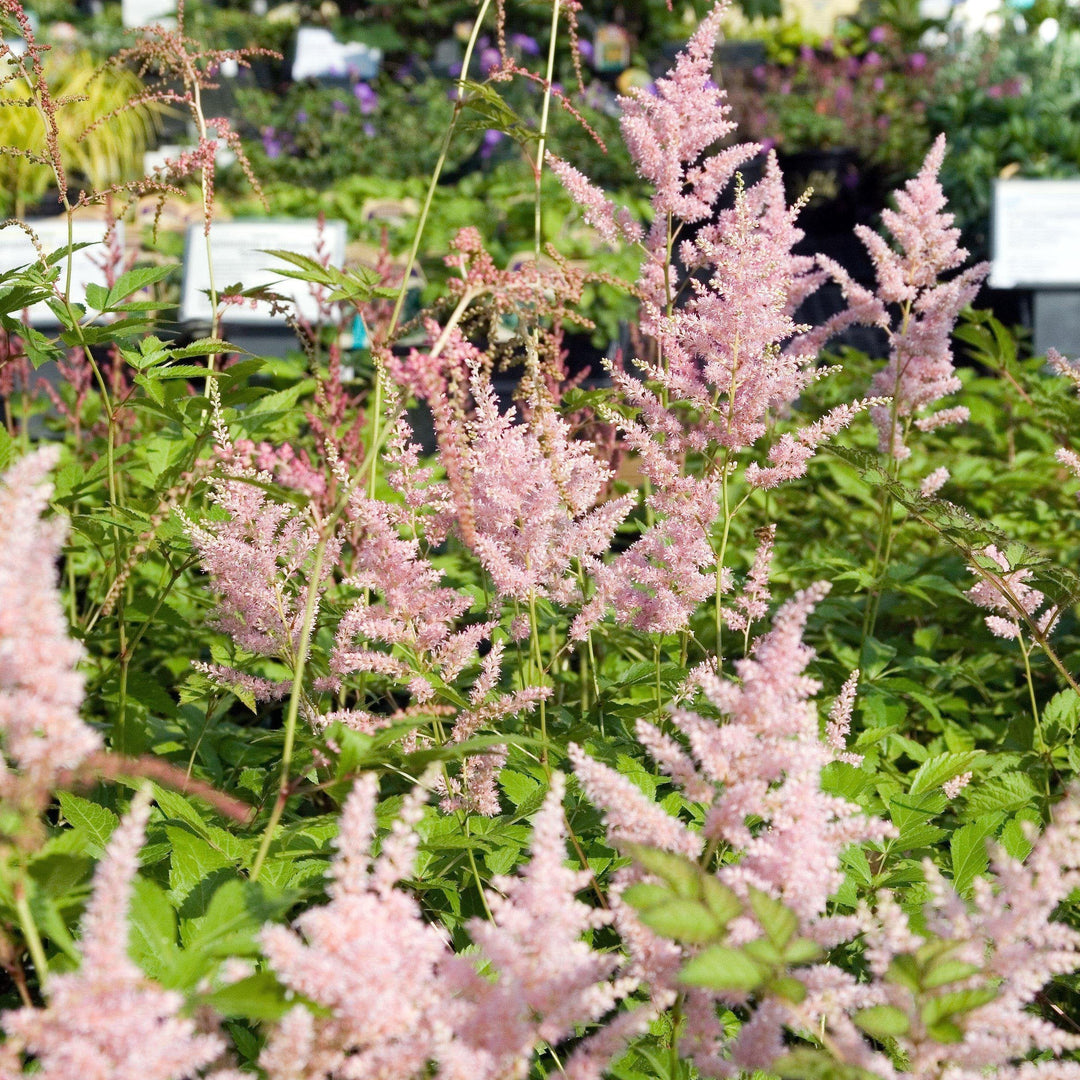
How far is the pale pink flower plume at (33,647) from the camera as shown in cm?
79

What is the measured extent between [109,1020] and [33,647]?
0.24 metres

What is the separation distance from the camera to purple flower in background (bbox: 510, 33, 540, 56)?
28.3 feet

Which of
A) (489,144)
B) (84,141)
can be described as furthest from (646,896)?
(489,144)

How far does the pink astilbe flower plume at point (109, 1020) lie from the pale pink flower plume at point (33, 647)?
0.08 metres

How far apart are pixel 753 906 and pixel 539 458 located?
0.78 meters

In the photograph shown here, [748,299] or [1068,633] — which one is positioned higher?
[748,299]

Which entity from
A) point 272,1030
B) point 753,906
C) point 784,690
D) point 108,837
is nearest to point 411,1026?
point 272,1030

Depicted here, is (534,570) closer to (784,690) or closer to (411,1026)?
(784,690)

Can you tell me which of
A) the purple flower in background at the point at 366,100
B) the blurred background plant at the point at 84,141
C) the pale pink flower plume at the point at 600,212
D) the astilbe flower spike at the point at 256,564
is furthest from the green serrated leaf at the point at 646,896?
the purple flower in background at the point at 366,100

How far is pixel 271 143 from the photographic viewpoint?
7.43 meters

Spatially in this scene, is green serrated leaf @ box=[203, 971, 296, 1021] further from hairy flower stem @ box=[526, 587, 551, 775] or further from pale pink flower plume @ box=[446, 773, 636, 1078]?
hairy flower stem @ box=[526, 587, 551, 775]

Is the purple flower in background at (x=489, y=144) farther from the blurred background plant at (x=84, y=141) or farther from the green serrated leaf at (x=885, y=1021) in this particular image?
the green serrated leaf at (x=885, y=1021)

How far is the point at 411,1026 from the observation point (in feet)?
2.77

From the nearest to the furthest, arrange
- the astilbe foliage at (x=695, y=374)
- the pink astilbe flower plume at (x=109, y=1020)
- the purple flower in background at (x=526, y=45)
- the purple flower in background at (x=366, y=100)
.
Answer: the pink astilbe flower plume at (x=109, y=1020) → the astilbe foliage at (x=695, y=374) → the purple flower in background at (x=366, y=100) → the purple flower in background at (x=526, y=45)
